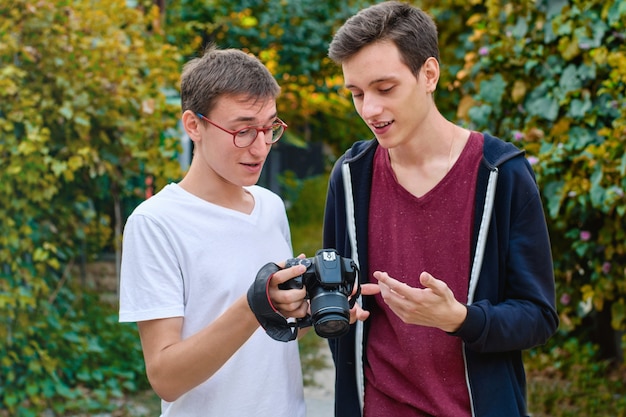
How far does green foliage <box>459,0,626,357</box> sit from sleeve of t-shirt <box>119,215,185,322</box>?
2.55 m

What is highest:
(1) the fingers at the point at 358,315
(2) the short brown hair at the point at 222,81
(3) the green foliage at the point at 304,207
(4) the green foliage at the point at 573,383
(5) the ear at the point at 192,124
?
(3) the green foliage at the point at 304,207

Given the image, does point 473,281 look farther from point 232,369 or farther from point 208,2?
point 208,2

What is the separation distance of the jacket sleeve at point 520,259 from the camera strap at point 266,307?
1.65ft

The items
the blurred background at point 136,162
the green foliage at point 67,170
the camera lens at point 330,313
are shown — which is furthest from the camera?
the green foliage at point 67,170

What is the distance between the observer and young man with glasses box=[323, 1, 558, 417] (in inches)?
87.5

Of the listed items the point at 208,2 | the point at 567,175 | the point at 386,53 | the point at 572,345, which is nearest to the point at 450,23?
the point at 567,175

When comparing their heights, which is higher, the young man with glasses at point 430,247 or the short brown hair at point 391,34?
the short brown hair at point 391,34

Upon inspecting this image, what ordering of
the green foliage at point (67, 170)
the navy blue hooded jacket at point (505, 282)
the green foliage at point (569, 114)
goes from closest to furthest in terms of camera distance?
the navy blue hooded jacket at point (505, 282), the green foliage at point (569, 114), the green foliage at point (67, 170)

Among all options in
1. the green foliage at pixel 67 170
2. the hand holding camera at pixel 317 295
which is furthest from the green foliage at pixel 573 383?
the hand holding camera at pixel 317 295

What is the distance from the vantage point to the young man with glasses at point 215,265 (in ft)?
6.79

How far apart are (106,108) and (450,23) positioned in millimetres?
2347

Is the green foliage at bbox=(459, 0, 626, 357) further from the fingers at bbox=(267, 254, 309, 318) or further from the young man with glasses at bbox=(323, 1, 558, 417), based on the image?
the fingers at bbox=(267, 254, 309, 318)

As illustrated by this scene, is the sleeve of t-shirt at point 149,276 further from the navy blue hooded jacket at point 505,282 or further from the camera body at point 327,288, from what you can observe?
the navy blue hooded jacket at point 505,282

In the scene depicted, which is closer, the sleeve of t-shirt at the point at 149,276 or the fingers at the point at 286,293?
the fingers at the point at 286,293
